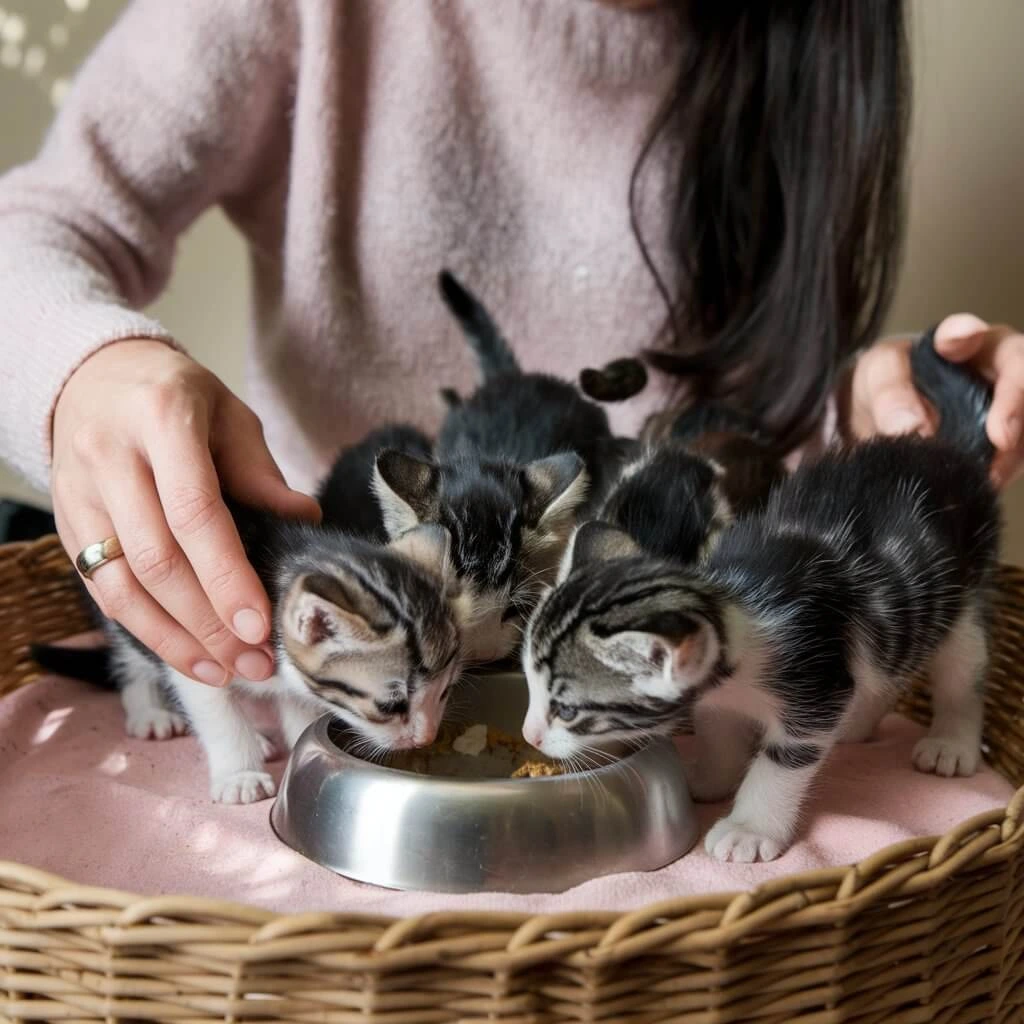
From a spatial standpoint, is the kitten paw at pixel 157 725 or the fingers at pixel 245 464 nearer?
the fingers at pixel 245 464

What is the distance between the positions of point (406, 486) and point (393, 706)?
29 cm

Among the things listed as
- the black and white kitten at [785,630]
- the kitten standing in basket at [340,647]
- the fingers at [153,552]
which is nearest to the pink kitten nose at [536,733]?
the black and white kitten at [785,630]

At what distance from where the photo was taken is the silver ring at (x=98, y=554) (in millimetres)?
1282

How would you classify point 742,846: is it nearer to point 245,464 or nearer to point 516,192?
point 245,464

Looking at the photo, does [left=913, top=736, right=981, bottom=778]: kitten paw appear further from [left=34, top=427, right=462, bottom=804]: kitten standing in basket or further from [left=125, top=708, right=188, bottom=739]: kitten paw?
[left=125, top=708, right=188, bottom=739]: kitten paw

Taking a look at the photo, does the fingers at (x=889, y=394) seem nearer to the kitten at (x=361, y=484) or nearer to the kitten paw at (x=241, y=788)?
the kitten at (x=361, y=484)

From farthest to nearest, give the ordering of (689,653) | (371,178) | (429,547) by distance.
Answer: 1. (371,178)
2. (429,547)
3. (689,653)

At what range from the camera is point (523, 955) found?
0.91 m

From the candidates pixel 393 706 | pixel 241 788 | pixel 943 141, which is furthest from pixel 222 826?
pixel 943 141

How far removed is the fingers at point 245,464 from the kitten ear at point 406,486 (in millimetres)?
114

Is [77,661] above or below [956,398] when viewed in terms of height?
below

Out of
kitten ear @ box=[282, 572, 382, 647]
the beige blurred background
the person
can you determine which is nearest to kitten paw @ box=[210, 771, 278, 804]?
kitten ear @ box=[282, 572, 382, 647]

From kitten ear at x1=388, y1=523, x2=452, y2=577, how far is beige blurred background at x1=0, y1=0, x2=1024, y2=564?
72.6 inches

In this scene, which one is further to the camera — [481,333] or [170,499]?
[481,333]
